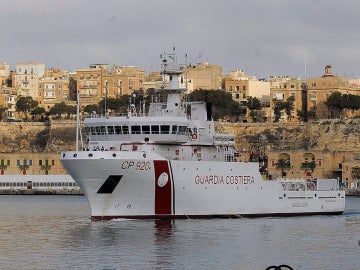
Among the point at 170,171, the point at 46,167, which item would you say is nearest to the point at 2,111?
the point at 46,167

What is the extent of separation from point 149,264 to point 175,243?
632 cm

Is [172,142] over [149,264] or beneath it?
over

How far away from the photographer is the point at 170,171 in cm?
5716

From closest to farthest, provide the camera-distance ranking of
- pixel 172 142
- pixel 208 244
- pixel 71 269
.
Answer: pixel 71 269 < pixel 208 244 < pixel 172 142

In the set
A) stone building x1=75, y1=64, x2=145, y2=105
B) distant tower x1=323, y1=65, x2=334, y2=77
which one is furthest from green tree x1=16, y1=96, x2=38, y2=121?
distant tower x1=323, y1=65, x2=334, y2=77

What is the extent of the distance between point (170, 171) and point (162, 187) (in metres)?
0.93

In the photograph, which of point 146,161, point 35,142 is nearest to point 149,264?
point 146,161

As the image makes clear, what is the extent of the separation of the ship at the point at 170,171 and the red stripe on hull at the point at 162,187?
0.15ft

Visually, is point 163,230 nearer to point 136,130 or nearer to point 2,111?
point 136,130

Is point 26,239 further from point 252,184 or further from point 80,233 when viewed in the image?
point 252,184

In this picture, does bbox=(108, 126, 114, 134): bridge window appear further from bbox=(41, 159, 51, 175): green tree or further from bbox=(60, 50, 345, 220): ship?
bbox=(41, 159, 51, 175): green tree

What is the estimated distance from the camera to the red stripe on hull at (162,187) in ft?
186

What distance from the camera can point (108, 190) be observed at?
185 ft

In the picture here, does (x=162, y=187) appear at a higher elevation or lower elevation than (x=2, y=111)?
lower
